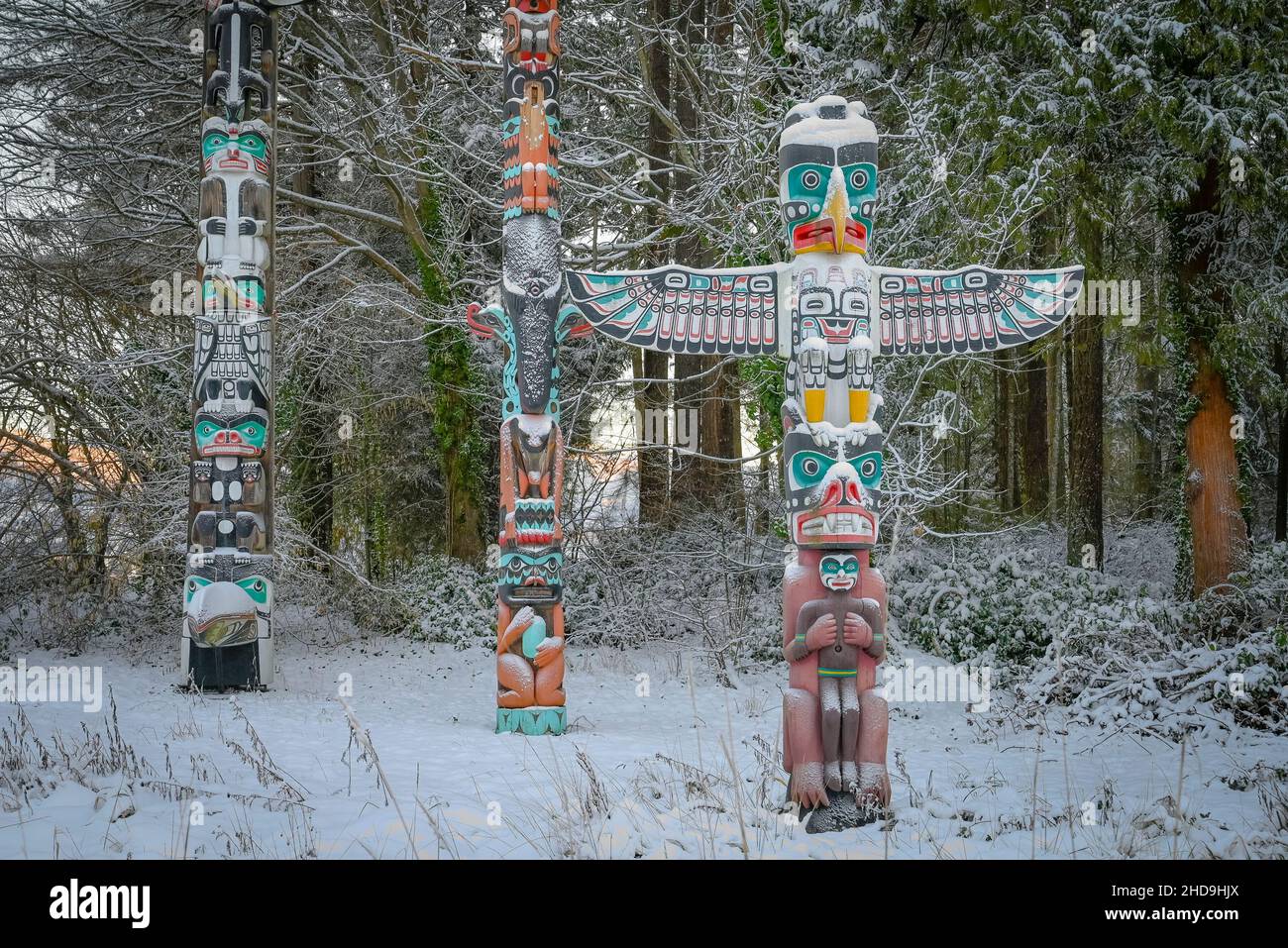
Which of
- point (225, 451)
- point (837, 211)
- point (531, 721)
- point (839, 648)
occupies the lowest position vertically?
point (531, 721)

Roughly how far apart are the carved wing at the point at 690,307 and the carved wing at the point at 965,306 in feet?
2.36

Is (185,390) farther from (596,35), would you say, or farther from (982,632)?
(982,632)

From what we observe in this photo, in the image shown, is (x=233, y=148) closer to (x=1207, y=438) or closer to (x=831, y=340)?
(x=831, y=340)

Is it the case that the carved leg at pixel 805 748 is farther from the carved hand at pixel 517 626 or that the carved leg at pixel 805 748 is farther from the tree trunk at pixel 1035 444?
the tree trunk at pixel 1035 444

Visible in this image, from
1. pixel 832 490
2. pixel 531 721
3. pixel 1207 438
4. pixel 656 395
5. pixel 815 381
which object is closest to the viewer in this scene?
pixel 832 490

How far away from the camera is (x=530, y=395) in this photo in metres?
8.29

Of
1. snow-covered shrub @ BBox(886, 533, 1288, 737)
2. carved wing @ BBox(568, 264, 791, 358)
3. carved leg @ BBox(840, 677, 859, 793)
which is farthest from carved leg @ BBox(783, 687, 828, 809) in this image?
snow-covered shrub @ BBox(886, 533, 1288, 737)

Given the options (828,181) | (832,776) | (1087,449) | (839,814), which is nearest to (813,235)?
(828,181)

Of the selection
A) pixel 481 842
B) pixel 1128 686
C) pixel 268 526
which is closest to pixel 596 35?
pixel 268 526

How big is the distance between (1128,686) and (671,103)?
12456mm

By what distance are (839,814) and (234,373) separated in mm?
7930

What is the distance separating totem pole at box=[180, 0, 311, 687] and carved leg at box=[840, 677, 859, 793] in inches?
274

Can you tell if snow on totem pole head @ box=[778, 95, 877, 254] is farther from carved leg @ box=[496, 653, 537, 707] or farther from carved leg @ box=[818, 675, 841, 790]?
carved leg @ box=[496, 653, 537, 707]

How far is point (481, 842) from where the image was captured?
4.98 meters
